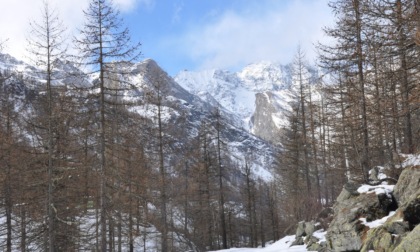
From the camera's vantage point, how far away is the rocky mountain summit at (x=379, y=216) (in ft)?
27.6

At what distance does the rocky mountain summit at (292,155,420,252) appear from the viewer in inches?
331

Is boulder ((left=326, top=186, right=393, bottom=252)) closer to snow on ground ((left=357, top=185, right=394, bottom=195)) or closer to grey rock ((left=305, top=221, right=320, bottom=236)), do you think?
snow on ground ((left=357, top=185, right=394, bottom=195))

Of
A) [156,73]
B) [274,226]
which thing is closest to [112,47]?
[156,73]

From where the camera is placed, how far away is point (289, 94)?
104 ft

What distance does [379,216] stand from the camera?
10.7 metres

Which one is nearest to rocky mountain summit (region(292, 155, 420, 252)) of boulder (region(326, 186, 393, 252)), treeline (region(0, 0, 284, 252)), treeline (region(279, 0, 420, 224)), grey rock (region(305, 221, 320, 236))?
boulder (region(326, 186, 393, 252))

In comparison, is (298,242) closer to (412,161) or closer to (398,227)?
(412,161)

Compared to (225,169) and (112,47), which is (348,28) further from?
(225,169)

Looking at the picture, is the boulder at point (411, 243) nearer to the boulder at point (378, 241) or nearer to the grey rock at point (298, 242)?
the boulder at point (378, 241)

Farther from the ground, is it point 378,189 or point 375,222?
point 378,189

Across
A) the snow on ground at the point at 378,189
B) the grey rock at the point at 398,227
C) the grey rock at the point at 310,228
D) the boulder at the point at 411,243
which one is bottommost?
the grey rock at the point at 310,228

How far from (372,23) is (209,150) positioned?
21.3 m

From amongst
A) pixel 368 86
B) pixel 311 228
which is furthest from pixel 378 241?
pixel 368 86

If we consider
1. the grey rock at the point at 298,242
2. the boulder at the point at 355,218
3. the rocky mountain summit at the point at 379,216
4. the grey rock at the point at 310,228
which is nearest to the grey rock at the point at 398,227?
the rocky mountain summit at the point at 379,216
